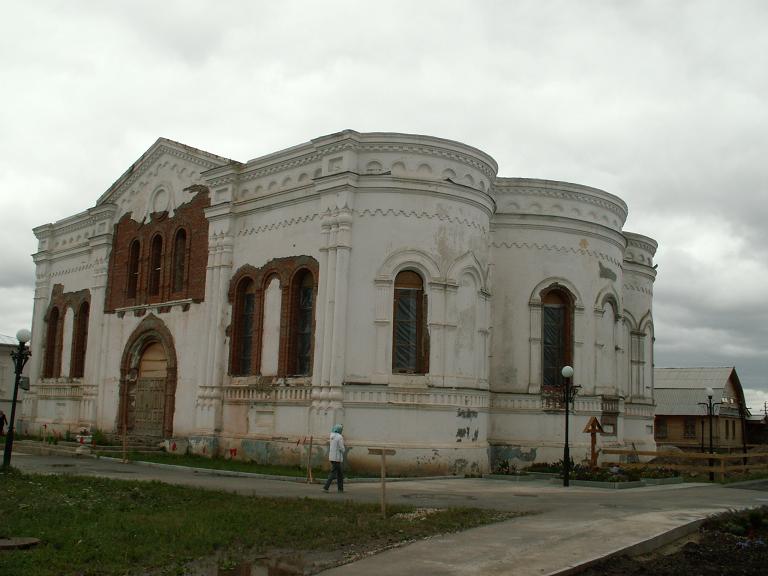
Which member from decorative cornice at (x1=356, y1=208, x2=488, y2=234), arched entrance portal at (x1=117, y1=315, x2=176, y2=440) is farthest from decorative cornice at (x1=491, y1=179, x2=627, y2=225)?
arched entrance portal at (x1=117, y1=315, x2=176, y2=440)

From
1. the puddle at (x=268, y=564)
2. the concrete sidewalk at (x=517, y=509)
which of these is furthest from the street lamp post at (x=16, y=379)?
the puddle at (x=268, y=564)

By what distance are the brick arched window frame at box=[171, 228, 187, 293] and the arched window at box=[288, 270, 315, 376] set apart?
20.0 feet

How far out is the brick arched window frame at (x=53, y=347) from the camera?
3669cm

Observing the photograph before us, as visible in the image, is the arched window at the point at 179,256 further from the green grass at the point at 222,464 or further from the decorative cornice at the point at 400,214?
the decorative cornice at the point at 400,214

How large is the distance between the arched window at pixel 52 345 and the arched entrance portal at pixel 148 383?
702 centimetres

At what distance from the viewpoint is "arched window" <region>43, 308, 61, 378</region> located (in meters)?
36.9

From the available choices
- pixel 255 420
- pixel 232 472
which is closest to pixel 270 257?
pixel 255 420

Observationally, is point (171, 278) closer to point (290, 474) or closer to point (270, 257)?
point (270, 257)

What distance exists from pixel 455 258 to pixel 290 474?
7.63m

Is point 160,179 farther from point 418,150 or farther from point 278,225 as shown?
point 418,150

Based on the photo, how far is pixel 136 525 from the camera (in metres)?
12.2

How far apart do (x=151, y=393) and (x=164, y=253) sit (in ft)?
16.7

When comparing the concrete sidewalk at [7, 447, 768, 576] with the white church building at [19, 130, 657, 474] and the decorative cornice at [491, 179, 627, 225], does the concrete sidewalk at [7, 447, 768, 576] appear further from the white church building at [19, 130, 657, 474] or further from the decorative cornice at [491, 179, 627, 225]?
the decorative cornice at [491, 179, 627, 225]

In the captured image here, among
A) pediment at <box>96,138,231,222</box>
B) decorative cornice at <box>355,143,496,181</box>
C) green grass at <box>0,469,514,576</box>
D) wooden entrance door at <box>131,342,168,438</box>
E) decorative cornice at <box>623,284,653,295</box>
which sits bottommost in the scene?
green grass at <box>0,469,514,576</box>
